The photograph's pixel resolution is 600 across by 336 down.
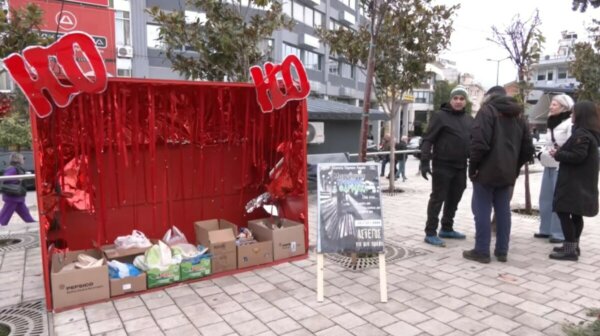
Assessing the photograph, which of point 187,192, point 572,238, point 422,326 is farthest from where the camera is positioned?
point 187,192

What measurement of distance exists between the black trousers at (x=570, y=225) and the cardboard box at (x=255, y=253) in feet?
9.95

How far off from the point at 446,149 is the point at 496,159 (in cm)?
82

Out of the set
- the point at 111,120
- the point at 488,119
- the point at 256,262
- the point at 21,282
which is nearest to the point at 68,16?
the point at 111,120

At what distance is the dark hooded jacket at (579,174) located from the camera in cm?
432

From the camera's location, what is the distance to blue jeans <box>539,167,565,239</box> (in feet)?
17.4

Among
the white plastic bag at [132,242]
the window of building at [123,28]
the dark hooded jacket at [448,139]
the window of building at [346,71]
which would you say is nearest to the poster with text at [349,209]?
the dark hooded jacket at [448,139]

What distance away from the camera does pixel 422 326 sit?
3145 millimetres

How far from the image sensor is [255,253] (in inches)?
174

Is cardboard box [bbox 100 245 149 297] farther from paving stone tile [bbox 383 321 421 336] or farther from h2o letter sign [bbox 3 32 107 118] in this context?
paving stone tile [bbox 383 321 421 336]

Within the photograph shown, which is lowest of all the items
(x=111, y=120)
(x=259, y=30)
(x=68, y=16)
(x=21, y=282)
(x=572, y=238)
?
(x=21, y=282)

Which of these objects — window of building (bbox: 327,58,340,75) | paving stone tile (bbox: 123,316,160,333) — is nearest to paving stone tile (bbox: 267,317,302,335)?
paving stone tile (bbox: 123,316,160,333)

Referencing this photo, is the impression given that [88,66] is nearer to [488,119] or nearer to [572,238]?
[488,119]

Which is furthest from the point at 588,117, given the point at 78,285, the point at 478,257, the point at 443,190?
the point at 78,285

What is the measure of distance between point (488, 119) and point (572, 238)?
1611 millimetres
